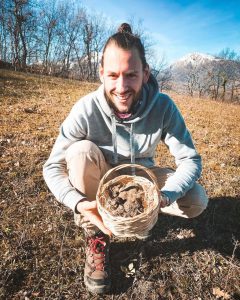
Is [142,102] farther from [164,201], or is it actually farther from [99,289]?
[99,289]

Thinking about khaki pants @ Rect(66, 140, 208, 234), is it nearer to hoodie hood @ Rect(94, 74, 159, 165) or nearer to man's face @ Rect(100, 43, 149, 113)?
hoodie hood @ Rect(94, 74, 159, 165)

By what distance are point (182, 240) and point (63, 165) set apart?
4.76 ft

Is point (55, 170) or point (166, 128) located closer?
point (55, 170)

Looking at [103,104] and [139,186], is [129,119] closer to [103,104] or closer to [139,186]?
[103,104]

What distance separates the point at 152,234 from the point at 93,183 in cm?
98

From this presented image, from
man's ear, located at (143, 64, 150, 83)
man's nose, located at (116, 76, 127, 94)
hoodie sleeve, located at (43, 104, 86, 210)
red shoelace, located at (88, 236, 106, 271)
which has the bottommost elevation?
red shoelace, located at (88, 236, 106, 271)

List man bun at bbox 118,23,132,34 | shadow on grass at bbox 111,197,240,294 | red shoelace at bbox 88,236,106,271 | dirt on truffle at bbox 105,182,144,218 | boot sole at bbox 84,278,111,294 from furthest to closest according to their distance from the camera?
shadow on grass at bbox 111,197,240,294 → man bun at bbox 118,23,132,34 → red shoelace at bbox 88,236,106,271 → boot sole at bbox 84,278,111,294 → dirt on truffle at bbox 105,182,144,218

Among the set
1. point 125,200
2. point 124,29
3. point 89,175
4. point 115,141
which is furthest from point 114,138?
point 124,29

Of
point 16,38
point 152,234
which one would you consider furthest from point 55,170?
point 16,38

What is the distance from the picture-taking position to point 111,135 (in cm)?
271

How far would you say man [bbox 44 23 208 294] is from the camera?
7.53 feet

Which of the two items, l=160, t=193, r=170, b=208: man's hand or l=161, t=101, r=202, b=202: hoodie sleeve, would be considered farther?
l=161, t=101, r=202, b=202: hoodie sleeve

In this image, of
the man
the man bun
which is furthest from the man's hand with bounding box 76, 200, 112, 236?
the man bun

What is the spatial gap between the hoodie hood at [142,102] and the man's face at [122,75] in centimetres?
6
